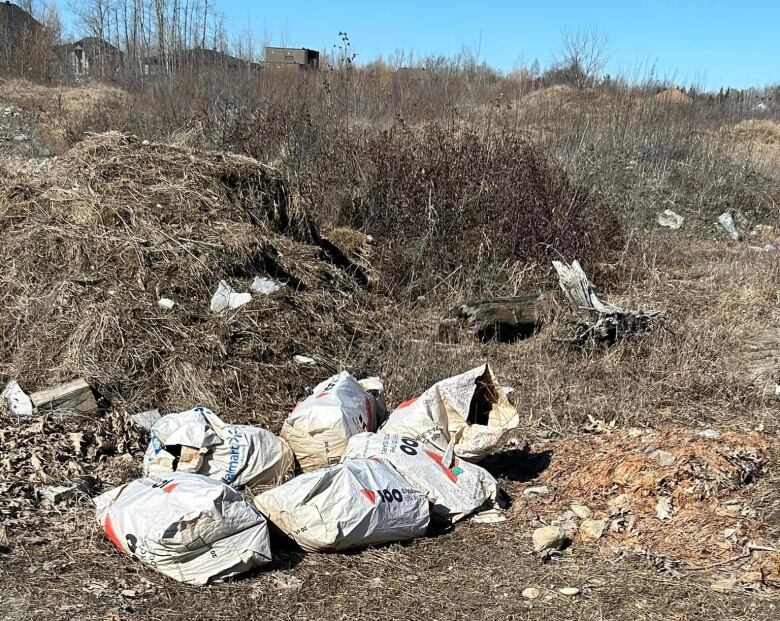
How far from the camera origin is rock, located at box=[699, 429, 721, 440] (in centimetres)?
411

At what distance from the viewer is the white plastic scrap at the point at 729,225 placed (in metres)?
10.3

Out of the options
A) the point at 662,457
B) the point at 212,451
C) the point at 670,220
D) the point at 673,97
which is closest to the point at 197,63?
the point at 673,97

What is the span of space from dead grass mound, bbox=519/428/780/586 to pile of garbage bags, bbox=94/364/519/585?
47 centimetres

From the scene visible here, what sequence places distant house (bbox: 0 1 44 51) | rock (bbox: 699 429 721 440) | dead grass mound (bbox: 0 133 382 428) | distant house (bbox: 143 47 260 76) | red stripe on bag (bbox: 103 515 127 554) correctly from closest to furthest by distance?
red stripe on bag (bbox: 103 515 127 554), rock (bbox: 699 429 721 440), dead grass mound (bbox: 0 133 382 428), distant house (bbox: 143 47 260 76), distant house (bbox: 0 1 44 51)

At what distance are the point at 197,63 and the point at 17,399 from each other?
12.4 metres

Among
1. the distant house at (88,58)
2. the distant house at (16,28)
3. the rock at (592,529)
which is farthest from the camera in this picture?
the distant house at (16,28)

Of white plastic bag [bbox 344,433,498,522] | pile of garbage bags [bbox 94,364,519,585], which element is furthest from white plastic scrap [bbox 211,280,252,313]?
white plastic bag [bbox 344,433,498,522]

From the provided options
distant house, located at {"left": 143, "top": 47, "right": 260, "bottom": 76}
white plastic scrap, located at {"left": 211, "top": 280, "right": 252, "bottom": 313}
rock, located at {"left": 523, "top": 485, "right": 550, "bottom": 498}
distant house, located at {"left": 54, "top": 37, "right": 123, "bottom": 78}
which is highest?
distant house, located at {"left": 54, "top": 37, "right": 123, "bottom": 78}

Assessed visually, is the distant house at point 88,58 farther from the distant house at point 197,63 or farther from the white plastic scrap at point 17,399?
the white plastic scrap at point 17,399

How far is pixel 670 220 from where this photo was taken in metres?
10.4

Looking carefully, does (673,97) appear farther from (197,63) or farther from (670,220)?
(197,63)

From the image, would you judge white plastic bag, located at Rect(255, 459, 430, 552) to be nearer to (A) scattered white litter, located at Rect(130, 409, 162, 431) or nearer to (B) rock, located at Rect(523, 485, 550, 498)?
(B) rock, located at Rect(523, 485, 550, 498)

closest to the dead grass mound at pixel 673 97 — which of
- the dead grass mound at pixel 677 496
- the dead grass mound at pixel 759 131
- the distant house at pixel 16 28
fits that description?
the dead grass mound at pixel 759 131

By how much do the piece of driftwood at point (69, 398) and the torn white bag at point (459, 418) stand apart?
68.4 inches
